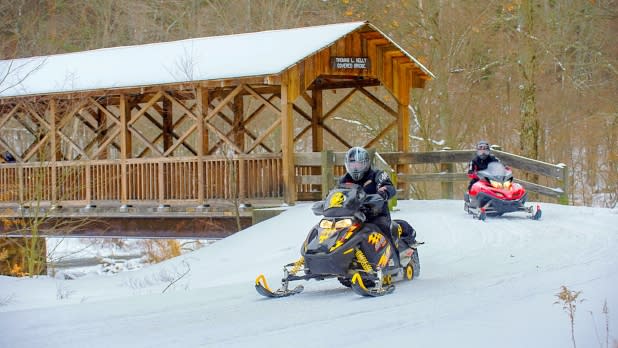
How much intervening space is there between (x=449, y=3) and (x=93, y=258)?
1639cm

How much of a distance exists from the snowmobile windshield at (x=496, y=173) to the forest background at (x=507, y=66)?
9.77 meters

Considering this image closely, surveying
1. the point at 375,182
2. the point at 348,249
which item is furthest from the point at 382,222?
the point at 348,249

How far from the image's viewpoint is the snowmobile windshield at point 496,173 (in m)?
18.4

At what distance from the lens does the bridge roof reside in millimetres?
20359

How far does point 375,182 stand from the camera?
35.7 feet

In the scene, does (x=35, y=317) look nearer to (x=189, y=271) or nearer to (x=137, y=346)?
(x=137, y=346)

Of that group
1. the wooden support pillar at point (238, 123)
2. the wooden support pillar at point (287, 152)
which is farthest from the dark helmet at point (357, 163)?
the wooden support pillar at point (238, 123)

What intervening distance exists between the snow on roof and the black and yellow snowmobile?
9.05m

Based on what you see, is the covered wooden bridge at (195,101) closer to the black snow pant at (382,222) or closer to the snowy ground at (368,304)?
the snowy ground at (368,304)

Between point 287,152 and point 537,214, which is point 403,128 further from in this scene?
point 537,214

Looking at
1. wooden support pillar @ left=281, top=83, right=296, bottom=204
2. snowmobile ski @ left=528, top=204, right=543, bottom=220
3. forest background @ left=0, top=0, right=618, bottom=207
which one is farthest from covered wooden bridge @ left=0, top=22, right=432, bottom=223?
forest background @ left=0, top=0, right=618, bottom=207

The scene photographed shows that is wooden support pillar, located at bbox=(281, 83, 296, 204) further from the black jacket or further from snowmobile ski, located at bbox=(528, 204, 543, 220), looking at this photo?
the black jacket

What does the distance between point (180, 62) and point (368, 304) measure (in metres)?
13.6

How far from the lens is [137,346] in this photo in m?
7.59
